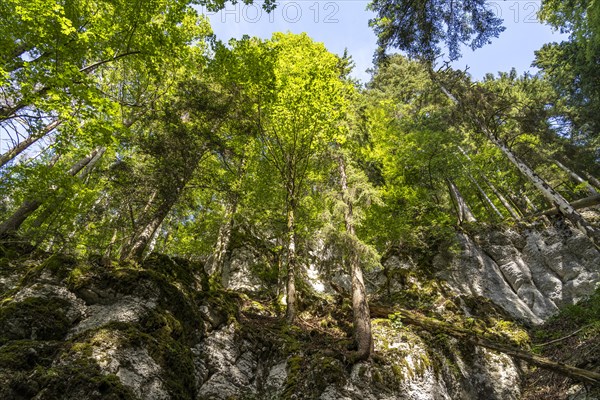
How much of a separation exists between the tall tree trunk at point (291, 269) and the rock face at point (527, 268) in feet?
27.6

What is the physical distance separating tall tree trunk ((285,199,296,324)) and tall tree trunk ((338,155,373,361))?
2054mm

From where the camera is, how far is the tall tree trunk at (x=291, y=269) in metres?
10.6

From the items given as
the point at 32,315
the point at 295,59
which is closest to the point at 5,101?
the point at 32,315

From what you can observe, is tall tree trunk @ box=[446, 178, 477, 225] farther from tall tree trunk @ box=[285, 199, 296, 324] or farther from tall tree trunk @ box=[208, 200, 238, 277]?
tall tree trunk @ box=[208, 200, 238, 277]

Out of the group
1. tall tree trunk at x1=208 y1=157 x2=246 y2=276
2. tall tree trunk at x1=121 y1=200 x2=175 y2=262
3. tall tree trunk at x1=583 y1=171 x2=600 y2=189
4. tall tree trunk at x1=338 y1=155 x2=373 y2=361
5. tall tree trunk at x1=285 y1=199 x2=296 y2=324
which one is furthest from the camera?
tall tree trunk at x1=583 y1=171 x2=600 y2=189

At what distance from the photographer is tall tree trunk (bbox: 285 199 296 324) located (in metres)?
10.6

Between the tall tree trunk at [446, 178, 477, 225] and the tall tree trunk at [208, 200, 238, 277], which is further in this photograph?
the tall tree trunk at [446, 178, 477, 225]

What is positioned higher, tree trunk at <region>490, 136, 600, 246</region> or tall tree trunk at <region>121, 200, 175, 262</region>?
tree trunk at <region>490, 136, 600, 246</region>

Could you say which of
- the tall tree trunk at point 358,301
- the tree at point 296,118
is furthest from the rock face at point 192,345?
the tree at point 296,118

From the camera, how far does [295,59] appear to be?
1361 centimetres

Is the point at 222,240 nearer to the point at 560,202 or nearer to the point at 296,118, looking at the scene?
the point at 296,118

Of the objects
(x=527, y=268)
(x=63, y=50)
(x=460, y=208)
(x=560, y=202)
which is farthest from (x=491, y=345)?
(x=63, y=50)

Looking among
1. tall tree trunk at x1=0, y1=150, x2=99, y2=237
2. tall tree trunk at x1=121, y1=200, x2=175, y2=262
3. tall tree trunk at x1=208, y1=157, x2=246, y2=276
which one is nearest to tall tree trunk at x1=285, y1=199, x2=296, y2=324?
tall tree trunk at x1=208, y1=157, x2=246, y2=276

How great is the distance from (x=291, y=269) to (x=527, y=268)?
12.2m
